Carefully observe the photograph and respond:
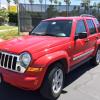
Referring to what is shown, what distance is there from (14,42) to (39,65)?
3.73ft

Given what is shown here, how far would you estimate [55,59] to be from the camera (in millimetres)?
5543

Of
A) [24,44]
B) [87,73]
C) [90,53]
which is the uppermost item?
[24,44]

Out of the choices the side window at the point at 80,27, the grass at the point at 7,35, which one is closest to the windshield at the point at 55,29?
the side window at the point at 80,27

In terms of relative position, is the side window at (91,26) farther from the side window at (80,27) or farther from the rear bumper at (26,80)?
the rear bumper at (26,80)

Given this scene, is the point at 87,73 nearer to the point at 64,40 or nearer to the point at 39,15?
the point at 64,40

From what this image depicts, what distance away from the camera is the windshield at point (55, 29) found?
675 centimetres

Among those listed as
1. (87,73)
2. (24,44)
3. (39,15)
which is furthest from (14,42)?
(39,15)

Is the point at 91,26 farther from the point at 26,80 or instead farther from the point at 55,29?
the point at 26,80

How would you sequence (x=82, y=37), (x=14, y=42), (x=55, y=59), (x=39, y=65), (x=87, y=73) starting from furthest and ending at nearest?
(x=87, y=73), (x=82, y=37), (x=14, y=42), (x=55, y=59), (x=39, y=65)

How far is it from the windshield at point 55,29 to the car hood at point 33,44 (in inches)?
11.9

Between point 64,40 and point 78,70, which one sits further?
point 78,70

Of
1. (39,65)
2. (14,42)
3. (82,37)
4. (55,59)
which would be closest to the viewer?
(39,65)

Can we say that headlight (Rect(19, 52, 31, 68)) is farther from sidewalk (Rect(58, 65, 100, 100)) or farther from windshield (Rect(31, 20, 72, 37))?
windshield (Rect(31, 20, 72, 37))

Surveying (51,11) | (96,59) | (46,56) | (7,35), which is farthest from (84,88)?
(51,11)
